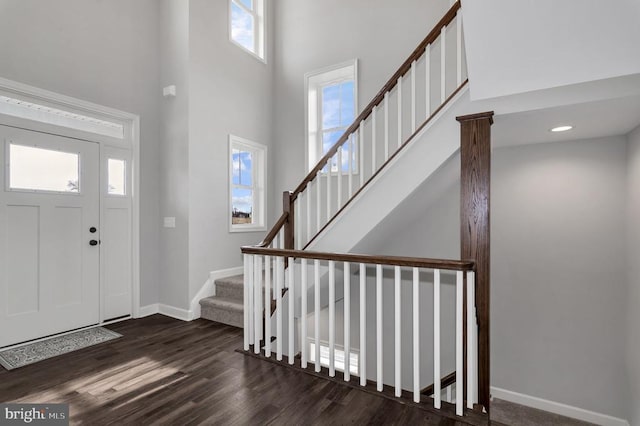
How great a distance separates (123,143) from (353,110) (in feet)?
9.90

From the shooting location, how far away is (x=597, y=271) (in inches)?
124

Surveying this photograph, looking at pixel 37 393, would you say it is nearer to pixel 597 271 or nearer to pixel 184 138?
pixel 184 138

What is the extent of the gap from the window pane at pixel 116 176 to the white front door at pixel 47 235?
0.14m

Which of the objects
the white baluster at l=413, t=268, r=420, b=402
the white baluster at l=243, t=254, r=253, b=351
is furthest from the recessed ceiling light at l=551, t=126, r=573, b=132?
the white baluster at l=243, t=254, r=253, b=351

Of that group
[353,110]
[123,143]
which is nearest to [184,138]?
[123,143]

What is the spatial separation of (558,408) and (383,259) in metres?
2.82

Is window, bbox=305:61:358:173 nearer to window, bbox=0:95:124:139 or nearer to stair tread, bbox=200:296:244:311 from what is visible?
stair tread, bbox=200:296:244:311

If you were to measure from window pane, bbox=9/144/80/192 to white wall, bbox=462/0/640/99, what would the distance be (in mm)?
3844

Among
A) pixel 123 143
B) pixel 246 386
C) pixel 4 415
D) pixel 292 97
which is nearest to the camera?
pixel 4 415

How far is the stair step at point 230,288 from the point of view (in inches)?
155

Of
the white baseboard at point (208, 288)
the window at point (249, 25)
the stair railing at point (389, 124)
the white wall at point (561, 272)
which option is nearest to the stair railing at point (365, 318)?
the stair railing at point (389, 124)

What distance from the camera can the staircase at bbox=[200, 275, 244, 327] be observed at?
366 cm

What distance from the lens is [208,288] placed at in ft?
13.4

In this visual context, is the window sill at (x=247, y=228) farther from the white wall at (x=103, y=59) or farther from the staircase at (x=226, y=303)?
the white wall at (x=103, y=59)
